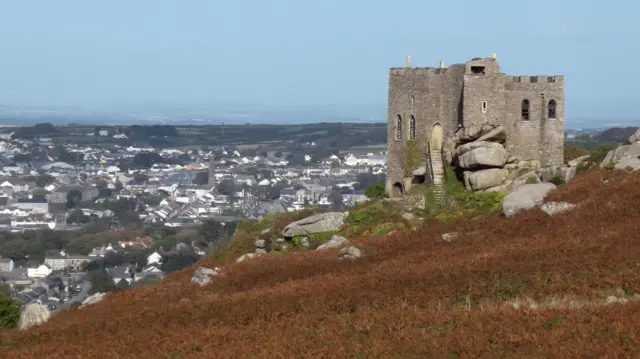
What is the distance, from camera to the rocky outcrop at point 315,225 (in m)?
38.9

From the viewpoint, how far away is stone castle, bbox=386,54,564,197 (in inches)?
1578

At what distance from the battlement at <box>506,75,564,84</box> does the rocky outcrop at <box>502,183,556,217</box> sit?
6.27 meters

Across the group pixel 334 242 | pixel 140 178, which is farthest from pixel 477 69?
pixel 140 178

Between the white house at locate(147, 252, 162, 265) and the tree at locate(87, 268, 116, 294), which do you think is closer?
the tree at locate(87, 268, 116, 294)

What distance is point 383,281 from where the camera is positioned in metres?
23.6

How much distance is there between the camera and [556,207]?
30469 mm

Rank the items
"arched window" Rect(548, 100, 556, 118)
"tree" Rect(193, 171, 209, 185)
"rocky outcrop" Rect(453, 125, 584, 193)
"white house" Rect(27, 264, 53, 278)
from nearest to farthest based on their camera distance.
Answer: "rocky outcrop" Rect(453, 125, 584, 193), "arched window" Rect(548, 100, 556, 118), "white house" Rect(27, 264, 53, 278), "tree" Rect(193, 171, 209, 185)

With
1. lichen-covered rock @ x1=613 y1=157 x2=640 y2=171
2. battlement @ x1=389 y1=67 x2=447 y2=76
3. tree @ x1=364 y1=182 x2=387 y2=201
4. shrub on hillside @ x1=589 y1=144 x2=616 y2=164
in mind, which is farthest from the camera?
tree @ x1=364 y1=182 x2=387 y2=201

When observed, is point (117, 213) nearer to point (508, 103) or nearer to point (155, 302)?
point (508, 103)

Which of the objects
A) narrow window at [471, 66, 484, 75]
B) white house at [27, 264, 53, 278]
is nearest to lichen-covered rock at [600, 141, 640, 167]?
narrow window at [471, 66, 484, 75]

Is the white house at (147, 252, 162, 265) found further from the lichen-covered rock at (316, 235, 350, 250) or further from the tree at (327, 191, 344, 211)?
the lichen-covered rock at (316, 235, 350, 250)

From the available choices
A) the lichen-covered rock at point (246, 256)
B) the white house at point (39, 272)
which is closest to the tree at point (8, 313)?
the lichen-covered rock at point (246, 256)

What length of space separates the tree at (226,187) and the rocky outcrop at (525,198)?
131862 millimetres

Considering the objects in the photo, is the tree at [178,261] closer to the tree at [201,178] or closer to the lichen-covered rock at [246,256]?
the lichen-covered rock at [246,256]
